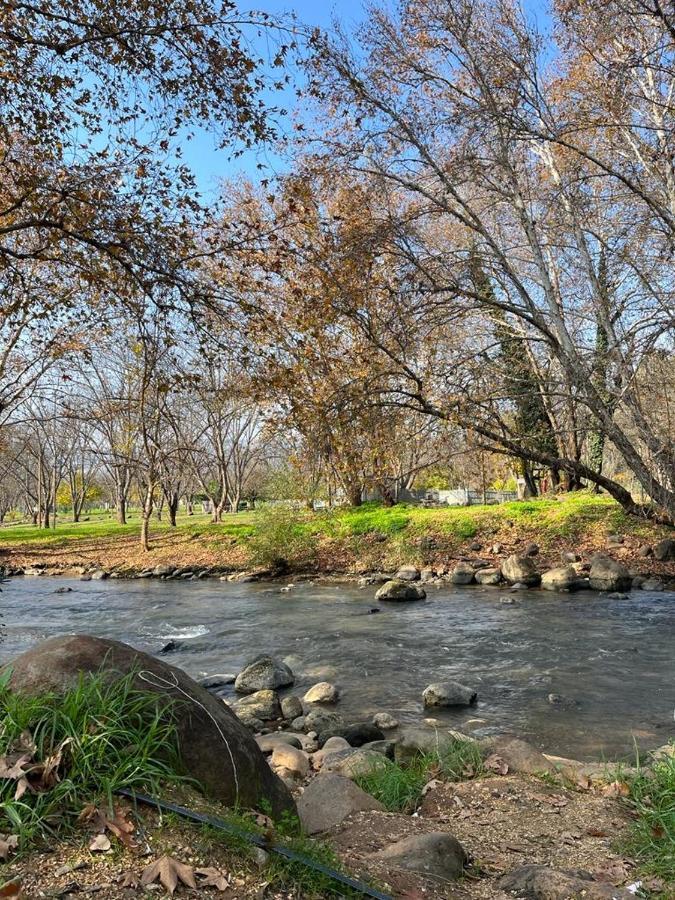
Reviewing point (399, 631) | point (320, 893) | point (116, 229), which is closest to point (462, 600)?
point (399, 631)

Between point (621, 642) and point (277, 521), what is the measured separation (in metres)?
12.1

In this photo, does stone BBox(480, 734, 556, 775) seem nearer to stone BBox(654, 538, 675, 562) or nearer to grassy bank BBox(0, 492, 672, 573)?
stone BBox(654, 538, 675, 562)

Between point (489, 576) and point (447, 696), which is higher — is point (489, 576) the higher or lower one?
the higher one

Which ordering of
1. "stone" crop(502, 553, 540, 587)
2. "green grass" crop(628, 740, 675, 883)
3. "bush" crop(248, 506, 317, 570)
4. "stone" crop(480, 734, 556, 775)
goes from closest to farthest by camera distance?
"green grass" crop(628, 740, 675, 883) < "stone" crop(480, 734, 556, 775) < "stone" crop(502, 553, 540, 587) < "bush" crop(248, 506, 317, 570)

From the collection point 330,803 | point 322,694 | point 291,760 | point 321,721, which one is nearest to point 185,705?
point 330,803

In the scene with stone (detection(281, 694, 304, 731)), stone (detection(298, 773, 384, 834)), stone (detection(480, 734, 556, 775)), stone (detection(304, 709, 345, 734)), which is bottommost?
stone (detection(281, 694, 304, 731))

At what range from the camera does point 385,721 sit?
7395 mm

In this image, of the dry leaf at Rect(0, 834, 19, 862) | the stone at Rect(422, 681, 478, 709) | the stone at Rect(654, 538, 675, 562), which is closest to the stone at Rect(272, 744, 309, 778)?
the stone at Rect(422, 681, 478, 709)

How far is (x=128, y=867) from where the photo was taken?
7.75ft

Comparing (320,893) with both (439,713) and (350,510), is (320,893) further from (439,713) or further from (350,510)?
(350,510)

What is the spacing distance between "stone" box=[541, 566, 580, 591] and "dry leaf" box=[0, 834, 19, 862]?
1460cm

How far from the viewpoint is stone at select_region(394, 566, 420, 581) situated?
18094mm

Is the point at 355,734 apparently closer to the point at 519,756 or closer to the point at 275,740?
the point at 275,740

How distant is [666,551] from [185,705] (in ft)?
50.4
